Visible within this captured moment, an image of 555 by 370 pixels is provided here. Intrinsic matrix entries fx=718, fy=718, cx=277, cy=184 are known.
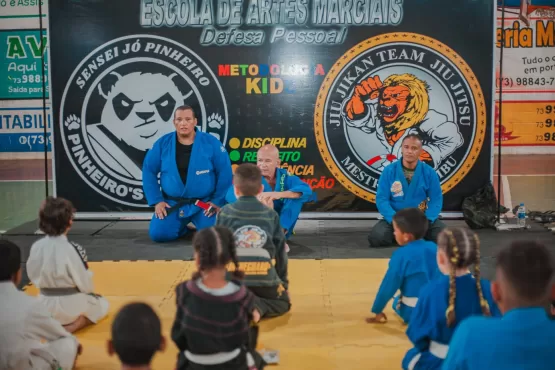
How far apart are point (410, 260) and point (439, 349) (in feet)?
3.28

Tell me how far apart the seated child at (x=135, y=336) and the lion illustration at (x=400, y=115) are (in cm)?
558

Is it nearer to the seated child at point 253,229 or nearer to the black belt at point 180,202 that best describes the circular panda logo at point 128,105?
the black belt at point 180,202

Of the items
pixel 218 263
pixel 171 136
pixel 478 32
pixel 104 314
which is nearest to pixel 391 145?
pixel 478 32

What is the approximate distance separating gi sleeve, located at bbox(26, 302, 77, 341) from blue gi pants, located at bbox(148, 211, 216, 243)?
11.4 feet

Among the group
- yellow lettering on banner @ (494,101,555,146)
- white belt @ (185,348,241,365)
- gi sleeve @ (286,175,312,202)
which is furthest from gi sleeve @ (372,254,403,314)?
yellow lettering on banner @ (494,101,555,146)

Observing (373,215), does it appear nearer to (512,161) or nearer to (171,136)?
(171,136)

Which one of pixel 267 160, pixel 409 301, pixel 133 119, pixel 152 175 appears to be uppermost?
pixel 133 119

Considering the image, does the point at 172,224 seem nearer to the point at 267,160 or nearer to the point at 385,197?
the point at 267,160

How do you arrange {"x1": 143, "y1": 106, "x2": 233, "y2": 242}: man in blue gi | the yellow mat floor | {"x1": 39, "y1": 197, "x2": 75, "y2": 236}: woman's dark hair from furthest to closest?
{"x1": 143, "y1": 106, "x2": 233, "y2": 242}: man in blue gi → {"x1": 39, "y1": 197, "x2": 75, "y2": 236}: woman's dark hair → the yellow mat floor

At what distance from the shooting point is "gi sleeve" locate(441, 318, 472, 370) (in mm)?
2441

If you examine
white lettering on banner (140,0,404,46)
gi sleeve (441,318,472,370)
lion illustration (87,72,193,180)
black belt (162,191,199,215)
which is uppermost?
white lettering on banner (140,0,404,46)

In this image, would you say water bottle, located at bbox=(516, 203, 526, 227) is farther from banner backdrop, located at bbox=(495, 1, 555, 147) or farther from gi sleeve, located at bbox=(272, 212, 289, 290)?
banner backdrop, located at bbox=(495, 1, 555, 147)

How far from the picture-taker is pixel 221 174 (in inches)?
284

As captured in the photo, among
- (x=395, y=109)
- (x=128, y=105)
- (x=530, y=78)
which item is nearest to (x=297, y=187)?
(x=395, y=109)
